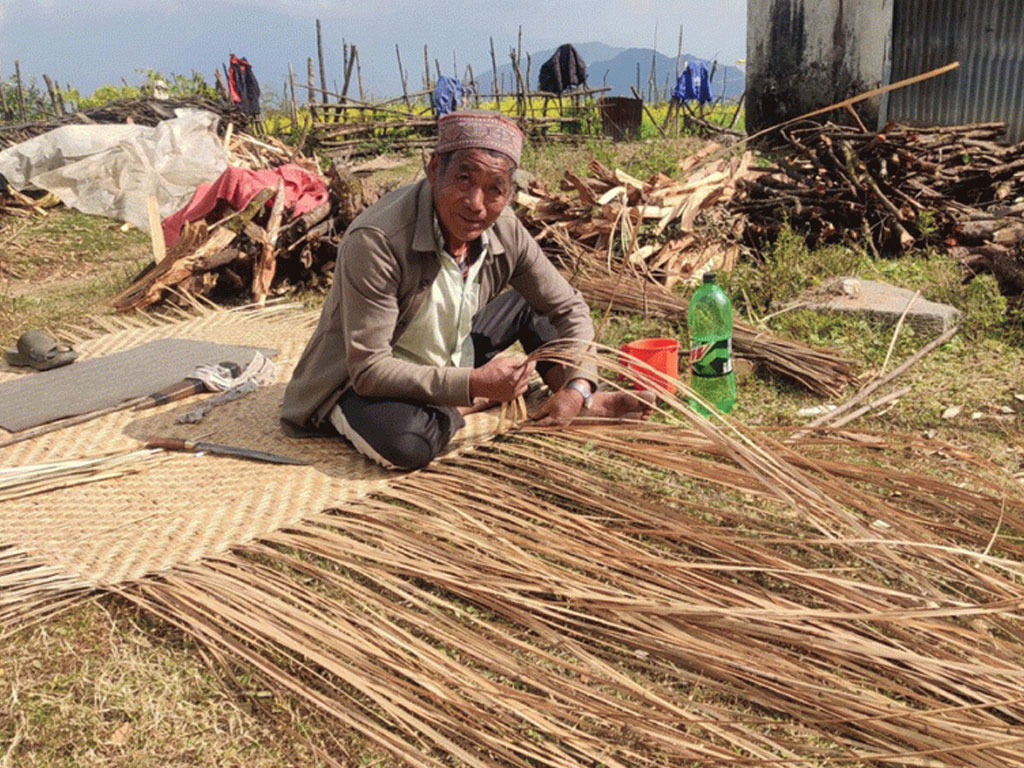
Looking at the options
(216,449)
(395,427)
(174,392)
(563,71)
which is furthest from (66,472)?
(563,71)

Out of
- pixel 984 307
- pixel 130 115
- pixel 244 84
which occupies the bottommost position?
pixel 984 307

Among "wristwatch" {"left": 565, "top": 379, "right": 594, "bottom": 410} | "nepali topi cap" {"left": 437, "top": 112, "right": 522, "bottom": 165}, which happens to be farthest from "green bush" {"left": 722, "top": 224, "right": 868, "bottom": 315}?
"nepali topi cap" {"left": 437, "top": 112, "right": 522, "bottom": 165}

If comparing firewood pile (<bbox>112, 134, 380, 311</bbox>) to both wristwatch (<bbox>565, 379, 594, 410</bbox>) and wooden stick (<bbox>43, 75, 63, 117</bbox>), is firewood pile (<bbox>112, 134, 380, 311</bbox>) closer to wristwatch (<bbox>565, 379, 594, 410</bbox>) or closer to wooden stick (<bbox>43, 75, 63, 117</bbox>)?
wristwatch (<bbox>565, 379, 594, 410</bbox>)

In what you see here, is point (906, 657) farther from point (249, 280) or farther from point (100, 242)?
point (100, 242)

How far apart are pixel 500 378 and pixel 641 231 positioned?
104 inches

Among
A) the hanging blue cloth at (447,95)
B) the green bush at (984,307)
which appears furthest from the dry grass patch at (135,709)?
the hanging blue cloth at (447,95)

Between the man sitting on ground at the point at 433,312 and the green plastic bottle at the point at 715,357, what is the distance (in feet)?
1.42

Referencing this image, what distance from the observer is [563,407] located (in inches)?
93.0

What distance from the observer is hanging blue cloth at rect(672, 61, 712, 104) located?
12305 millimetres

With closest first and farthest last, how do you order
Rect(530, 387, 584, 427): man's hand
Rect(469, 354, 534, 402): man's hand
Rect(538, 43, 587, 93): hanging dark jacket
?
Rect(469, 354, 534, 402): man's hand, Rect(530, 387, 584, 427): man's hand, Rect(538, 43, 587, 93): hanging dark jacket

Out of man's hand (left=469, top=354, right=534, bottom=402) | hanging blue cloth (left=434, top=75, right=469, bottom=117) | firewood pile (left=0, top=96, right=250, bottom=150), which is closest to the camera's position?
man's hand (left=469, top=354, right=534, bottom=402)

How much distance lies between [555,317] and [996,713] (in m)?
1.61

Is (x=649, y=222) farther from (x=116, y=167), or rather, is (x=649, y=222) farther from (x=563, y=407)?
(x=116, y=167)

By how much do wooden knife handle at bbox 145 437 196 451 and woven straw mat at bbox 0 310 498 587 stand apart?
0.11 feet
